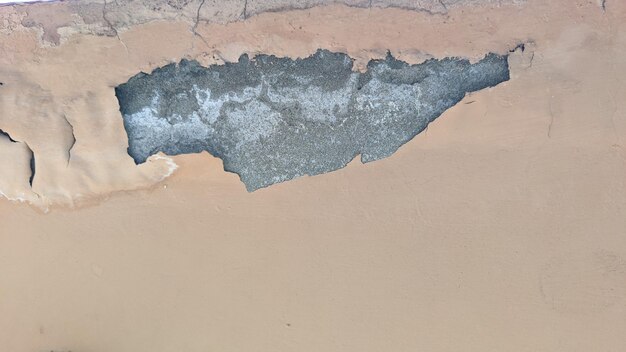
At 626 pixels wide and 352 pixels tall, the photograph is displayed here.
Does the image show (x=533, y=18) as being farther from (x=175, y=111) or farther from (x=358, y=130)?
(x=175, y=111)

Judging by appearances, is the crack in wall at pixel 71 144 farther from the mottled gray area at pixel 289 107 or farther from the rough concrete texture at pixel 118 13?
the rough concrete texture at pixel 118 13

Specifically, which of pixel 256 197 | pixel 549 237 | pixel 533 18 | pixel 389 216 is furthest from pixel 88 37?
pixel 549 237

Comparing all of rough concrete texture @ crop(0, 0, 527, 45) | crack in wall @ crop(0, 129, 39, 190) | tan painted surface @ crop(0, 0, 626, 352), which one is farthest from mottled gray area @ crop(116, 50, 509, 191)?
crack in wall @ crop(0, 129, 39, 190)

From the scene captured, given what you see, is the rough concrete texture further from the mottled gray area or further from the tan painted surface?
the mottled gray area

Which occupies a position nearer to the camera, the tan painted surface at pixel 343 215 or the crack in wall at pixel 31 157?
the tan painted surface at pixel 343 215

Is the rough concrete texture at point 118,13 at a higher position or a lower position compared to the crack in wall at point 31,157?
higher

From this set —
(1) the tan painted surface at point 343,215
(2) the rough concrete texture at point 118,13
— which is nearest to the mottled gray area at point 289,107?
(1) the tan painted surface at point 343,215
